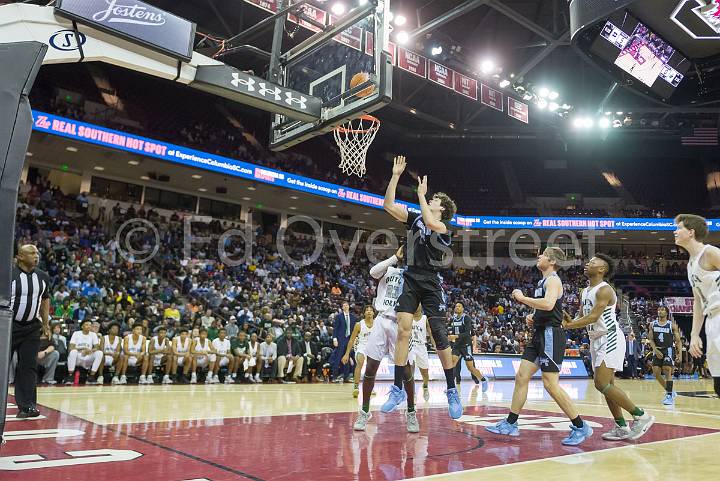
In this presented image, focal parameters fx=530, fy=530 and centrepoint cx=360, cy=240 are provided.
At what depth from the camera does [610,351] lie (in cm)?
495

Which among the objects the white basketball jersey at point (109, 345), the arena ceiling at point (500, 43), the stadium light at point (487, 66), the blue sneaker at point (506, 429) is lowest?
the blue sneaker at point (506, 429)

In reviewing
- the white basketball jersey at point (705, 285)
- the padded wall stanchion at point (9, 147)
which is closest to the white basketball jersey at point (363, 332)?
the white basketball jersey at point (705, 285)

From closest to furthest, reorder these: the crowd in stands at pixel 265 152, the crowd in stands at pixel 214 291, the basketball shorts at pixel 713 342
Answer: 1. the basketball shorts at pixel 713 342
2. the crowd in stands at pixel 214 291
3. the crowd in stands at pixel 265 152

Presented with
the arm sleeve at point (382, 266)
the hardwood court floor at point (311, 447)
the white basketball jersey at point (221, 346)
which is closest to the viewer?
the hardwood court floor at point (311, 447)

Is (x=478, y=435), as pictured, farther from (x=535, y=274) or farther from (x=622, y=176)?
(x=622, y=176)

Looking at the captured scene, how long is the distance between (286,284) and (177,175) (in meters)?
6.80

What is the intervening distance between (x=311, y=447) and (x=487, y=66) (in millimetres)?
18261

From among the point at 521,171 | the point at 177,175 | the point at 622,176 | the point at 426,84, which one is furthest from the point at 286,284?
the point at 622,176

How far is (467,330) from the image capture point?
1095cm

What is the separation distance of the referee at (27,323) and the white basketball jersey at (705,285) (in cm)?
589

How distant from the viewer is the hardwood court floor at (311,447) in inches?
124

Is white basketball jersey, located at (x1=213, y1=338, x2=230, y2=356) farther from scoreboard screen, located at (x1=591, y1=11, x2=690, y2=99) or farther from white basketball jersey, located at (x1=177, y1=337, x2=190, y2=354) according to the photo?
scoreboard screen, located at (x1=591, y1=11, x2=690, y2=99)

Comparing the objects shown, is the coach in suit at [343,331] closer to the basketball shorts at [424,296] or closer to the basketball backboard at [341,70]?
the basketball backboard at [341,70]

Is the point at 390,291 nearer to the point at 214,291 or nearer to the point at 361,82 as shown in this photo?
the point at 361,82
